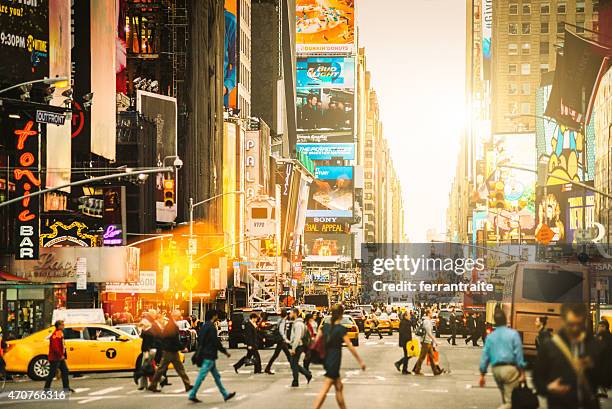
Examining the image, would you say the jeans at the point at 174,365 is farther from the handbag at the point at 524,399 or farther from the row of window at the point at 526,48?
the row of window at the point at 526,48

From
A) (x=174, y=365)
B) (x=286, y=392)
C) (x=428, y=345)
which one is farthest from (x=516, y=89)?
(x=174, y=365)

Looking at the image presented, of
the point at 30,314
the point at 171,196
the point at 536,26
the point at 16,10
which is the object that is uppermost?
the point at 536,26

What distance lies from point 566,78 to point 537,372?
77.7m

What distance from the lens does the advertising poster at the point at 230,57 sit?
367 ft

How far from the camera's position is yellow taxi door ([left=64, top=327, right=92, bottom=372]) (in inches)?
1315

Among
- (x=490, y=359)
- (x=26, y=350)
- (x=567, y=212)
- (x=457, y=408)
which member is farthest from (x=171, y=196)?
(x=567, y=212)

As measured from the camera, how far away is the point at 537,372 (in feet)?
41.7

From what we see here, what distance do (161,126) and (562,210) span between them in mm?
51569

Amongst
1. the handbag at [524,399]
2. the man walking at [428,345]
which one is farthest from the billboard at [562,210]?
the handbag at [524,399]

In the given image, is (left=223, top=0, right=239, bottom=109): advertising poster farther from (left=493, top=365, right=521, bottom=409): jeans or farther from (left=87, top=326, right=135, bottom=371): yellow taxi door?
(left=493, top=365, right=521, bottom=409): jeans

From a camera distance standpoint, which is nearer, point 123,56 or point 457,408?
point 457,408

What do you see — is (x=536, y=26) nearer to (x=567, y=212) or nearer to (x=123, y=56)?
(x=567, y=212)

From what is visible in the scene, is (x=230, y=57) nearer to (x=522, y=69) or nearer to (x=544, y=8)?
(x=522, y=69)

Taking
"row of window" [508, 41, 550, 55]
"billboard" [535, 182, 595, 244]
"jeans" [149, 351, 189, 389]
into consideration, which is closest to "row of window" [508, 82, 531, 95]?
"row of window" [508, 41, 550, 55]
